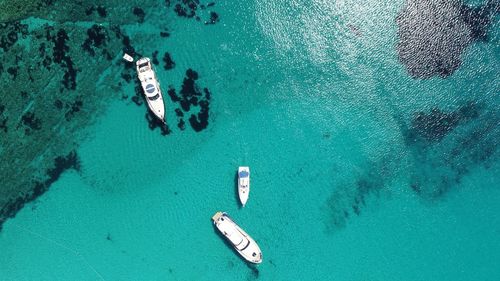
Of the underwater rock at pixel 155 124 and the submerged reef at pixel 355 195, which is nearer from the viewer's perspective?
the underwater rock at pixel 155 124

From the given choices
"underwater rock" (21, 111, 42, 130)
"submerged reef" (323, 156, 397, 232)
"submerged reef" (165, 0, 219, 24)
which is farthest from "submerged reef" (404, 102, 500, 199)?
"underwater rock" (21, 111, 42, 130)

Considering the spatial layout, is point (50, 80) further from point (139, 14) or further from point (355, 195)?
point (355, 195)

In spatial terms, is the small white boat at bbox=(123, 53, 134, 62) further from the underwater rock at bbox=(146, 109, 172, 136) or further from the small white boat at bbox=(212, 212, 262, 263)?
the small white boat at bbox=(212, 212, 262, 263)

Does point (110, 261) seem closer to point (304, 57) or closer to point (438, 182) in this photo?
point (304, 57)

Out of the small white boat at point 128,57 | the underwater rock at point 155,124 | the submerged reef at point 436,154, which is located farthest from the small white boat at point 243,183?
the small white boat at point 128,57

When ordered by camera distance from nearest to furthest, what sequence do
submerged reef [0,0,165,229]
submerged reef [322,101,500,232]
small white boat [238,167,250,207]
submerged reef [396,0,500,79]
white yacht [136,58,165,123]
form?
white yacht [136,58,165,123]
small white boat [238,167,250,207]
submerged reef [0,0,165,229]
submerged reef [322,101,500,232]
submerged reef [396,0,500,79]

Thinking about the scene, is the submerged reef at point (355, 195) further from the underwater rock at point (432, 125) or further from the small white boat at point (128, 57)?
the small white boat at point (128, 57)
